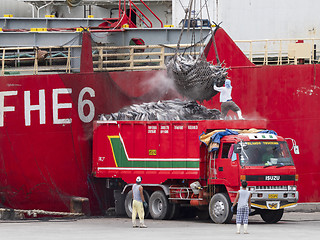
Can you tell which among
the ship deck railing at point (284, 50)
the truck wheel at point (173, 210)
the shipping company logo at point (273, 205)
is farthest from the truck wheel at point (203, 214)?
the ship deck railing at point (284, 50)

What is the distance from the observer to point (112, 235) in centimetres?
1928

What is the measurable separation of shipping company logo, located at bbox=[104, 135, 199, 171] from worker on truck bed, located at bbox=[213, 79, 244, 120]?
9.60 feet

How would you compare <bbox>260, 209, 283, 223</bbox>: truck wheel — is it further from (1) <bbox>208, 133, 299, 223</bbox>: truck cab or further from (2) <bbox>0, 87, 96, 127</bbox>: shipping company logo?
(2) <bbox>0, 87, 96, 127</bbox>: shipping company logo

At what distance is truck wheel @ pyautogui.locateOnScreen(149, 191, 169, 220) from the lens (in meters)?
24.8

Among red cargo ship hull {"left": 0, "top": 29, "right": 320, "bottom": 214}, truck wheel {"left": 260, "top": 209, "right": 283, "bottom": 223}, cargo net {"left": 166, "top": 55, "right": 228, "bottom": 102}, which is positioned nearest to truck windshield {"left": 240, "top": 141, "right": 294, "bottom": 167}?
truck wheel {"left": 260, "top": 209, "right": 283, "bottom": 223}

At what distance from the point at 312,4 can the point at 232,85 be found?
244 inches

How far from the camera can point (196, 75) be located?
2647 cm

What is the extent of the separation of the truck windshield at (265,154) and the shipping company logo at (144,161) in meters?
1.71

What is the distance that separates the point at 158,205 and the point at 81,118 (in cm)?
478

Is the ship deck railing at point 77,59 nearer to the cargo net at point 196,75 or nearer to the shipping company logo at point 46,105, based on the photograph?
the shipping company logo at point 46,105

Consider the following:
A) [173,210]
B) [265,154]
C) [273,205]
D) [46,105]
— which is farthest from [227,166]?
[46,105]

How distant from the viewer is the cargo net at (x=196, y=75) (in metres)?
26.4

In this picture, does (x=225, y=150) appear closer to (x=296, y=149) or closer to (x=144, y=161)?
(x=144, y=161)

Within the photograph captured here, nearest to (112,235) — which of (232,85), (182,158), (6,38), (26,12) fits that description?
(182,158)
